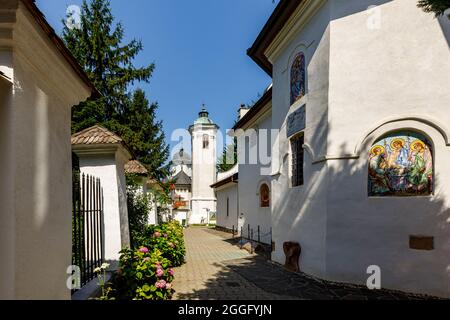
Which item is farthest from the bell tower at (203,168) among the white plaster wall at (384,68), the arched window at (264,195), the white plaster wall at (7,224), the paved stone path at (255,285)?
the white plaster wall at (7,224)

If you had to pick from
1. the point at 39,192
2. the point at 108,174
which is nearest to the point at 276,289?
the point at 108,174

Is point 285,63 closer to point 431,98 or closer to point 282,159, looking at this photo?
point 282,159

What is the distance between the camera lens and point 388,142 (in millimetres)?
6539

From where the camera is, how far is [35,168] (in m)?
2.71

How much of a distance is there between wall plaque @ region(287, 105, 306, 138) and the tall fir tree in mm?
9435

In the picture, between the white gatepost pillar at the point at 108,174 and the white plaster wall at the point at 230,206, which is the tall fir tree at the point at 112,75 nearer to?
the white plaster wall at the point at 230,206

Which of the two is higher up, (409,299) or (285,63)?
(285,63)

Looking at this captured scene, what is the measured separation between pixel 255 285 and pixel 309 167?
3.13 m

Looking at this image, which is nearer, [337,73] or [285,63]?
[337,73]

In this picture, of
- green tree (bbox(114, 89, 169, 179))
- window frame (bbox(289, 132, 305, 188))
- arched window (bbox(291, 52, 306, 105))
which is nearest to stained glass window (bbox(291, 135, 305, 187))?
window frame (bbox(289, 132, 305, 188))

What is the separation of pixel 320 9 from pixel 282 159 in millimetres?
4148

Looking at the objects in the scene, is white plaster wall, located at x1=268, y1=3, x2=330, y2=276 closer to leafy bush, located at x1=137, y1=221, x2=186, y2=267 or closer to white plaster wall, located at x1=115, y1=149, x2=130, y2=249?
leafy bush, located at x1=137, y1=221, x2=186, y2=267

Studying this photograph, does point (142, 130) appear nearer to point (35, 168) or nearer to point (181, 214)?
point (35, 168)
